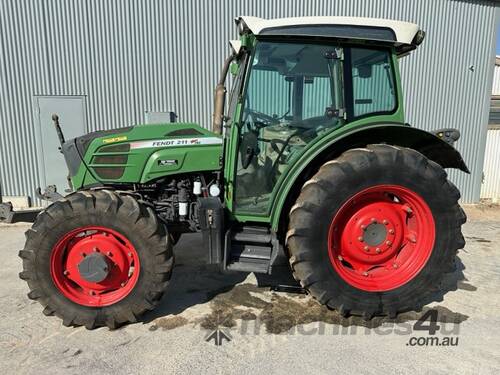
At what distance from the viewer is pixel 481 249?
457cm

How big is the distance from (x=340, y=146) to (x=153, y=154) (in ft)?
4.96

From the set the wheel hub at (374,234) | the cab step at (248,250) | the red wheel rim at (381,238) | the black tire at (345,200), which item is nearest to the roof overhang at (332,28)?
the black tire at (345,200)

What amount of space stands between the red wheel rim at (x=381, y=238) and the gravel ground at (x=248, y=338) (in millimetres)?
353

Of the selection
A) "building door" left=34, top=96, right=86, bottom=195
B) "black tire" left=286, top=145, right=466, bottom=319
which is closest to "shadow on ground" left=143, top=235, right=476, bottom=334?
"black tire" left=286, top=145, right=466, bottom=319

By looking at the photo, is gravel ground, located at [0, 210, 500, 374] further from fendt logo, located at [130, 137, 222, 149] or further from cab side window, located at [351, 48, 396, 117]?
cab side window, located at [351, 48, 396, 117]

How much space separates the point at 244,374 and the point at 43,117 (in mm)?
6000

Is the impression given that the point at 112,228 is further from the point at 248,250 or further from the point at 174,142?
the point at 248,250

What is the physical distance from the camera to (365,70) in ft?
9.01

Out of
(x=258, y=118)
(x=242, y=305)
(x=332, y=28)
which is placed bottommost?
(x=242, y=305)

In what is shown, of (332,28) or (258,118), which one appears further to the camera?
(258,118)

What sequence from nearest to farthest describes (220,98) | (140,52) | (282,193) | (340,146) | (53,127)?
(282,193) < (340,146) < (220,98) < (140,52) < (53,127)

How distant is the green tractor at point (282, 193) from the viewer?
255cm

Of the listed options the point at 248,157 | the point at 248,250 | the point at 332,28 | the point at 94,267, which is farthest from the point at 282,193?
the point at 94,267

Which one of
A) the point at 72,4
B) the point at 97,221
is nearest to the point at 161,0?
the point at 72,4
